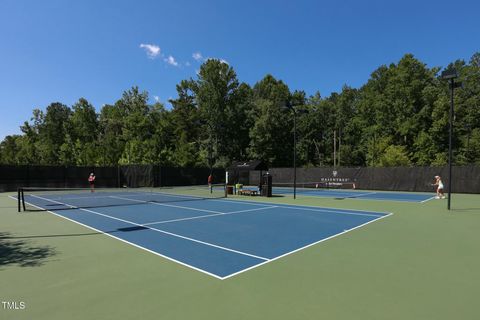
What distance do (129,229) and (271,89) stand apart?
5503 centimetres

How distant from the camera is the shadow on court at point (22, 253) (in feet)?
19.3

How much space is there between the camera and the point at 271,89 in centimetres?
6084

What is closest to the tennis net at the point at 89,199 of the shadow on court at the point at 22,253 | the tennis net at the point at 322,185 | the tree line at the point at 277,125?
the shadow on court at the point at 22,253

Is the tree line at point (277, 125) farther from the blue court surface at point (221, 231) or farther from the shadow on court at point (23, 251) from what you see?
the shadow on court at point (23, 251)

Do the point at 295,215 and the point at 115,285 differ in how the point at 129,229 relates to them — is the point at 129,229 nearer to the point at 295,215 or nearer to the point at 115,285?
the point at 115,285

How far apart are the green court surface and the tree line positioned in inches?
1398

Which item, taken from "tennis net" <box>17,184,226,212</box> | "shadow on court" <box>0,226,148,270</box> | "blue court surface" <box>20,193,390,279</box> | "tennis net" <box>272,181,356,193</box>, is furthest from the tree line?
"shadow on court" <box>0,226,148,270</box>

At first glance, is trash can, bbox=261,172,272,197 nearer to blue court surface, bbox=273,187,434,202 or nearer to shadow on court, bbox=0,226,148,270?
blue court surface, bbox=273,187,434,202

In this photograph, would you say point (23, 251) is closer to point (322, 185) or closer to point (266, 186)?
point (266, 186)

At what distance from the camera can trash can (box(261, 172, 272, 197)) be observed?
21.6 m

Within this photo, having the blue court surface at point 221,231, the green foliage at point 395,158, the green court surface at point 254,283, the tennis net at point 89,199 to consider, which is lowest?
the tennis net at point 89,199

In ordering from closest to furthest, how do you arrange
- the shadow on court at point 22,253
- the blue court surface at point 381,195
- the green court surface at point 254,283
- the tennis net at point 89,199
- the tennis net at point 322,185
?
1. the green court surface at point 254,283
2. the shadow on court at point 22,253
3. the tennis net at point 89,199
4. the blue court surface at point 381,195
5. the tennis net at point 322,185

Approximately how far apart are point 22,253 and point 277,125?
47.0 m

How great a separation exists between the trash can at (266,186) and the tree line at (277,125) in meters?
20.4
